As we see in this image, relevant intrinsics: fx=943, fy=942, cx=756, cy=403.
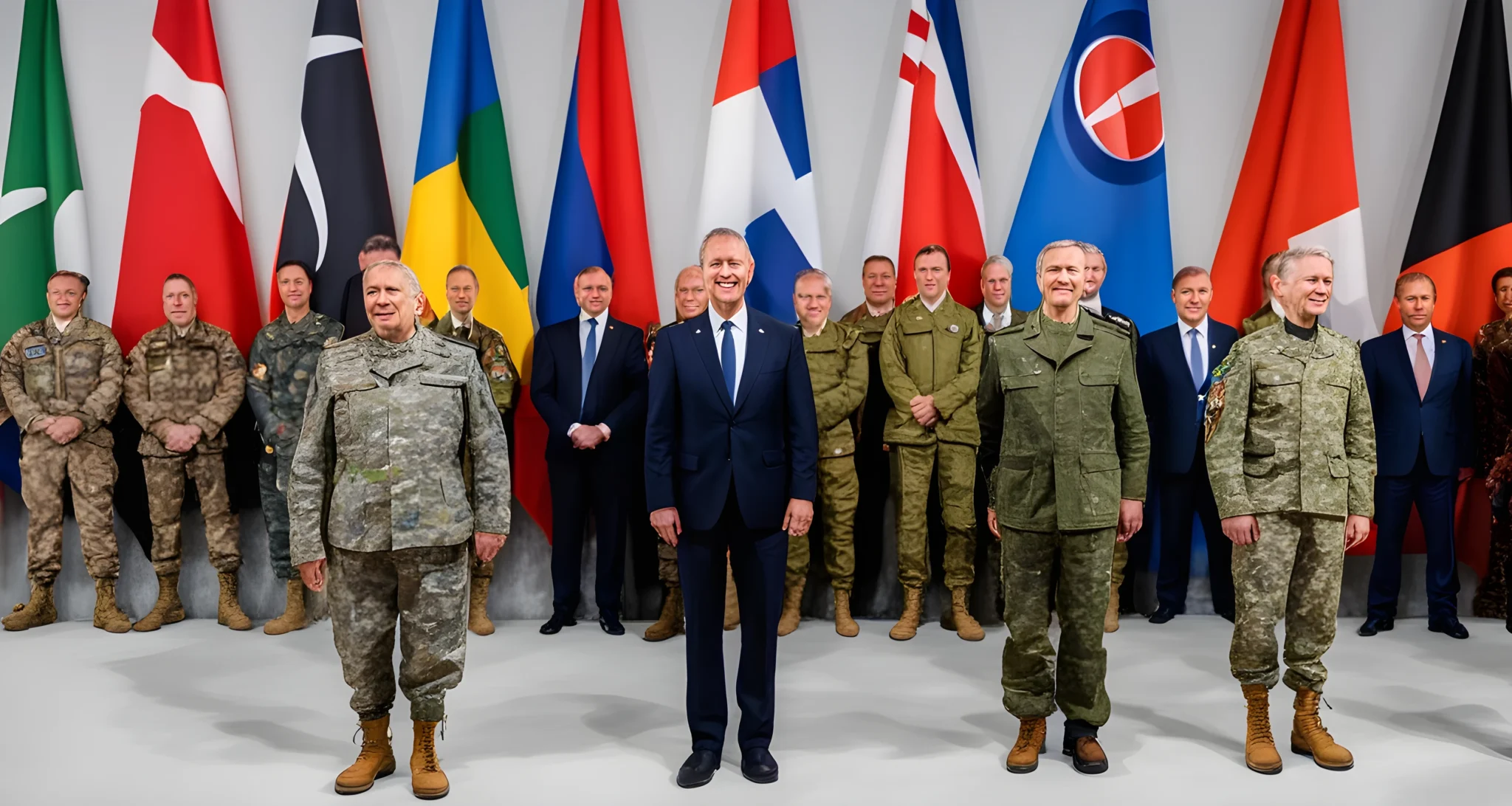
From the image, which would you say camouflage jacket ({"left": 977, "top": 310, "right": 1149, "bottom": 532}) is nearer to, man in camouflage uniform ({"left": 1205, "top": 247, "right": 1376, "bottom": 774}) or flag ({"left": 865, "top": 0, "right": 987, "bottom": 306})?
man in camouflage uniform ({"left": 1205, "top": 247, "right": 1376, "bottom": 774})

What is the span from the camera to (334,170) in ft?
15.2

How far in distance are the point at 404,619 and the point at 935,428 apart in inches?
95.2

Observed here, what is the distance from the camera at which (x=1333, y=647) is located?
3.98 meters

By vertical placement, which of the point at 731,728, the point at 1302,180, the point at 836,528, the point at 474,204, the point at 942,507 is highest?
the point at 1302,180

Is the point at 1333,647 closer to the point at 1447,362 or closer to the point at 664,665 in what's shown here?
the point at 1447,362

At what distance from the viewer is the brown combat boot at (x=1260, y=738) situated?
269 centimetres

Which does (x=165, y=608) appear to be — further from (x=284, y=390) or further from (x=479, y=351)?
(x=479, y=351)

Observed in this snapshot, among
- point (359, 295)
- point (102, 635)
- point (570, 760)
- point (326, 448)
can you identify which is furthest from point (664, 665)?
point (102, 635)

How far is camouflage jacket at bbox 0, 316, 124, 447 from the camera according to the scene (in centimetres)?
436

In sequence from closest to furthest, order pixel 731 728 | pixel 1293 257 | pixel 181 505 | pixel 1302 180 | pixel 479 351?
pixel 1293 257 → pixel 731 728 → pixel 479 351 → pixel 181 505 → pixel 1302 180

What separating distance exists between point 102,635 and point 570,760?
285 centimetres

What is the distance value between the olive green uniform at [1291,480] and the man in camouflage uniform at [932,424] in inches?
56.8

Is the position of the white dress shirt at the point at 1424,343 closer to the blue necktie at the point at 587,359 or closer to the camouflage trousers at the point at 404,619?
the blue necktie at the point at 587,359

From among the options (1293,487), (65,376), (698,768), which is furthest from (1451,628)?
(65,376)
